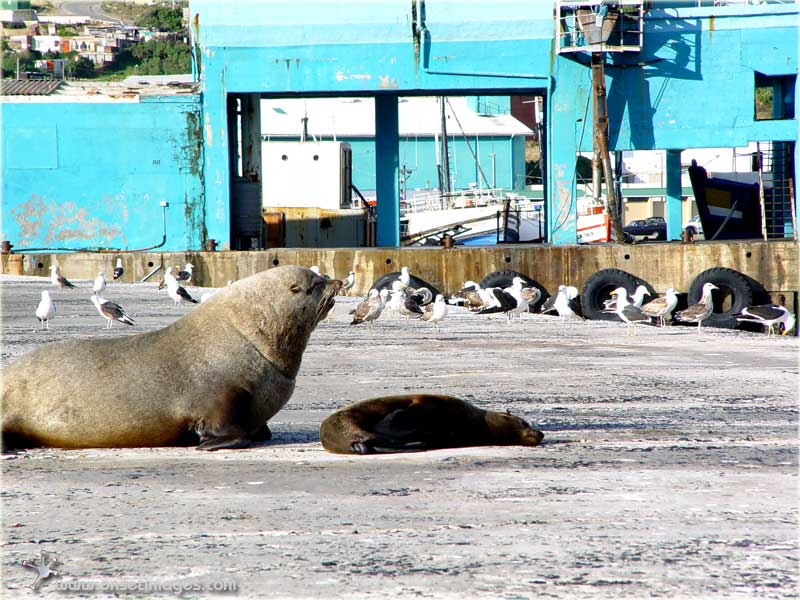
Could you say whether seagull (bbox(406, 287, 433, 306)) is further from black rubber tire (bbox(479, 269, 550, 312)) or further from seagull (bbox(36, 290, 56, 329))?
seagull (bbox(36, 290, 56, 329))

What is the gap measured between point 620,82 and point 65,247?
568 inches

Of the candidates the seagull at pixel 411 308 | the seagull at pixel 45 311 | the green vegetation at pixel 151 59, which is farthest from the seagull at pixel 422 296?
the green vegetation at pixel 151 59

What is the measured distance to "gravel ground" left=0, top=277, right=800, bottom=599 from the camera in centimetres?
371

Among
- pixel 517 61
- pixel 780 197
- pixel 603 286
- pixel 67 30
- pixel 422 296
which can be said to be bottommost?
pixel 603 286

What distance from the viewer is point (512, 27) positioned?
2725 centimetres

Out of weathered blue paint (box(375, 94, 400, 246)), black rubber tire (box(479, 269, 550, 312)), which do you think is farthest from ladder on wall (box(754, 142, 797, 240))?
weathered blue paint (box(375, 94, 400, 246))

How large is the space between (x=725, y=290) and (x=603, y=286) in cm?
269

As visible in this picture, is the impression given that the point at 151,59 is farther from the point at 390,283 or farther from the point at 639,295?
the point at 639,295

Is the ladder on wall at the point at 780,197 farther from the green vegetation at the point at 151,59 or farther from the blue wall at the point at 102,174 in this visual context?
the green vegetation at the point at 151,59

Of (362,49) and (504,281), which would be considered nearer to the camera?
(504,281)

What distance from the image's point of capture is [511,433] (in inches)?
248

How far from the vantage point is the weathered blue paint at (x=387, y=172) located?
1180 inches

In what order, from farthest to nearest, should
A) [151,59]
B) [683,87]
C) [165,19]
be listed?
[165,19] < [151,59] < [683,87]

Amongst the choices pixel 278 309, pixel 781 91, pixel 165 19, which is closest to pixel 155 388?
pixel 278 309
